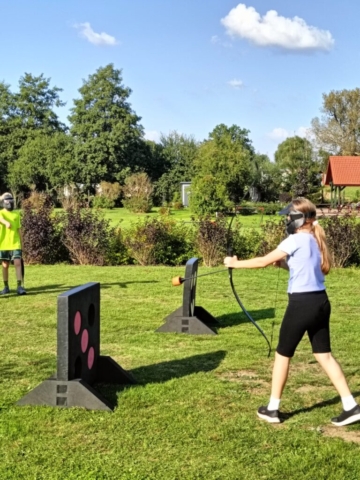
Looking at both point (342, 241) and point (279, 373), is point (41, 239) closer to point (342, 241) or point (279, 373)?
point (342, 241)

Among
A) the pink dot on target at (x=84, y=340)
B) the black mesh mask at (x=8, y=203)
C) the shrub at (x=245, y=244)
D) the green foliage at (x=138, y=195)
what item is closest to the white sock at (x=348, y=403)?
the pink dot on target at (x=84, y=340)

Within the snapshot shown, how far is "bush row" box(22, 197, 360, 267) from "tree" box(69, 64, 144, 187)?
50.7m

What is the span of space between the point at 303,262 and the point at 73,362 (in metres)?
1.96

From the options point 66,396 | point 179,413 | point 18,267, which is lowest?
point 179,413

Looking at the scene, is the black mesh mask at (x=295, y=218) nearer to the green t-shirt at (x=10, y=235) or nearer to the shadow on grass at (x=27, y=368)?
the shadow on grass at (x=27, y=368)

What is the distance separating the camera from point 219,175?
58.6 m

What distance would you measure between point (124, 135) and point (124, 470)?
65.6 metres

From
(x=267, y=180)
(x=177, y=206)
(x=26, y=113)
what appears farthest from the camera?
(x=26, y=113)

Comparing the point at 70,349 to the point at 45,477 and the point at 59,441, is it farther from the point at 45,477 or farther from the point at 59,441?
the point at 45,477

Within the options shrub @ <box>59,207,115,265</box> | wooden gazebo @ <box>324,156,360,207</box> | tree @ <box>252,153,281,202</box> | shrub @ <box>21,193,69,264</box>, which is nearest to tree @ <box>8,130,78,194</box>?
tree @ <box>252,153,281,202</box>

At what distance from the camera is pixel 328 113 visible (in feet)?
245

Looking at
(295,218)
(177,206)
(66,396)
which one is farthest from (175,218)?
(295,218)

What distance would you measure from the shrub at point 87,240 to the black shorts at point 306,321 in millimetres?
11022

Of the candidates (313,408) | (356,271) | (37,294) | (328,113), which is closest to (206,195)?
(356,271)
